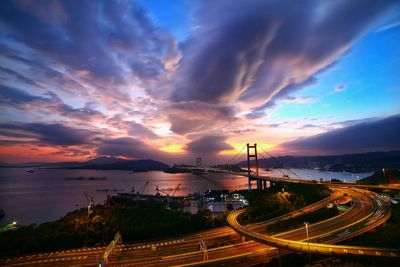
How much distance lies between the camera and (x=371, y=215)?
31656 millimetres

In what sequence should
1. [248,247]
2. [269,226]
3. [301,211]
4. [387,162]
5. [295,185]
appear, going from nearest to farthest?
1. [248,247]
2. [269,226]
3. [301,211]
4. [295,185]
5. [387,162]

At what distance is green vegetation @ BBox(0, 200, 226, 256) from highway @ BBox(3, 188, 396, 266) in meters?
1.64

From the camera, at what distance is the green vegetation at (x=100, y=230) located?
82.8 feet

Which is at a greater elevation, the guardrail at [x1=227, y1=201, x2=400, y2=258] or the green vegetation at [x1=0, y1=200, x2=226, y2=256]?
the guardrail at [x1=227, y1=201, x2=400, y2=258]

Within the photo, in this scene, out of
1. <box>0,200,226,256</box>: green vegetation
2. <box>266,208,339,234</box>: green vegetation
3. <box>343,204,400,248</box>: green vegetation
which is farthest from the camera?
<box>266,208,339,234</box>: green vegetation

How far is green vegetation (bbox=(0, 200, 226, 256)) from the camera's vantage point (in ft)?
82.8

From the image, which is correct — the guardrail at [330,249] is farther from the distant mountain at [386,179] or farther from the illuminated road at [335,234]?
the distant mountain at [386,179]

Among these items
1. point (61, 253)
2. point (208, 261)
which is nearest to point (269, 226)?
point (208, 261)

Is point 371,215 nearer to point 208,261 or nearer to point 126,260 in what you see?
point 208,261

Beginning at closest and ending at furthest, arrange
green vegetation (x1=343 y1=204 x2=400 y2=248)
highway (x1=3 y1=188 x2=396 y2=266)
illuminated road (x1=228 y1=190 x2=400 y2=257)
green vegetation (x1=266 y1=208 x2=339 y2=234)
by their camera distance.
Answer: illuminated road (x1=228 y1=190 x2=400 y2=257) < highway (x1=3 y1=188 x2=396 y2=266) < green vegetation (x1=343 y1=204 x2=400 y2=248) < green vegetation (x1=266 y1=208 x2=339 y2=234)

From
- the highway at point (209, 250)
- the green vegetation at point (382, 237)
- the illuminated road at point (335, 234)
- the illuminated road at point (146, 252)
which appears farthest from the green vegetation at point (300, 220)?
the green vegetation at point (382, 237)

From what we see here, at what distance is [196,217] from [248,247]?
36.0 ft

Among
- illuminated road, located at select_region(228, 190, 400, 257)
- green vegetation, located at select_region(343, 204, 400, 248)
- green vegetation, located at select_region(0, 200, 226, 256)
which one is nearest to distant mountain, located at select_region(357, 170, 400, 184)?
illuminated road, located at select_region(228, 190, 400, 257)

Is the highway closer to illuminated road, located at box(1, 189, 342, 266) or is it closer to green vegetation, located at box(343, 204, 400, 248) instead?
illuminated road, located at box(1, 189, 342, 266)
